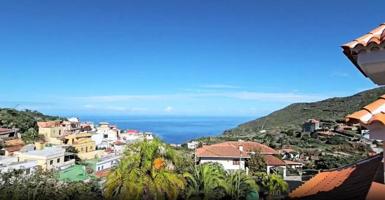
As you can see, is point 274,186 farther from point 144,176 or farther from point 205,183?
point 144,176

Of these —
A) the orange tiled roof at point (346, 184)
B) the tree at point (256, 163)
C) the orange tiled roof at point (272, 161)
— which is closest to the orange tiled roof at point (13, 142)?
the tree at point (256, 163)

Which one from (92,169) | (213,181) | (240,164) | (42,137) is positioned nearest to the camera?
(213,181)

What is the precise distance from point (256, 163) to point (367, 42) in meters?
28.2

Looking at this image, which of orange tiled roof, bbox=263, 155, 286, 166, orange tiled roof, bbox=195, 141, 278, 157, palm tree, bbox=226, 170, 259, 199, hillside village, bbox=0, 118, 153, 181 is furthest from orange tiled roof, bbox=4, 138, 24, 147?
palm tree, bbox=226, 170, 259, 199

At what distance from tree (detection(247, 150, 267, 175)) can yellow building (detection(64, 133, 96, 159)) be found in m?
20.4

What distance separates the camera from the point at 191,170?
1855 cm

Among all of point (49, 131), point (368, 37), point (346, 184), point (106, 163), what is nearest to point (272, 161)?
point (106, 163)

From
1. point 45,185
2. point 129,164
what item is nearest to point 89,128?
point 45,185

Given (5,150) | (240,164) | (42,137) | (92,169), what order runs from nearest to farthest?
(240,164) < (92,169) < (5,150) < (42,137)

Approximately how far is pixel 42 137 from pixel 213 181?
39.1 m

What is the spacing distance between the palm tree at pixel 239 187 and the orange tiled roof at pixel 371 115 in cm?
1533

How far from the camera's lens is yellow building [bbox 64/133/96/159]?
145 ft

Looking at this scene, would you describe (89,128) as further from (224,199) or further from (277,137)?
(224,199)

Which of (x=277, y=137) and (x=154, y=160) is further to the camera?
(x=277, y=137)
